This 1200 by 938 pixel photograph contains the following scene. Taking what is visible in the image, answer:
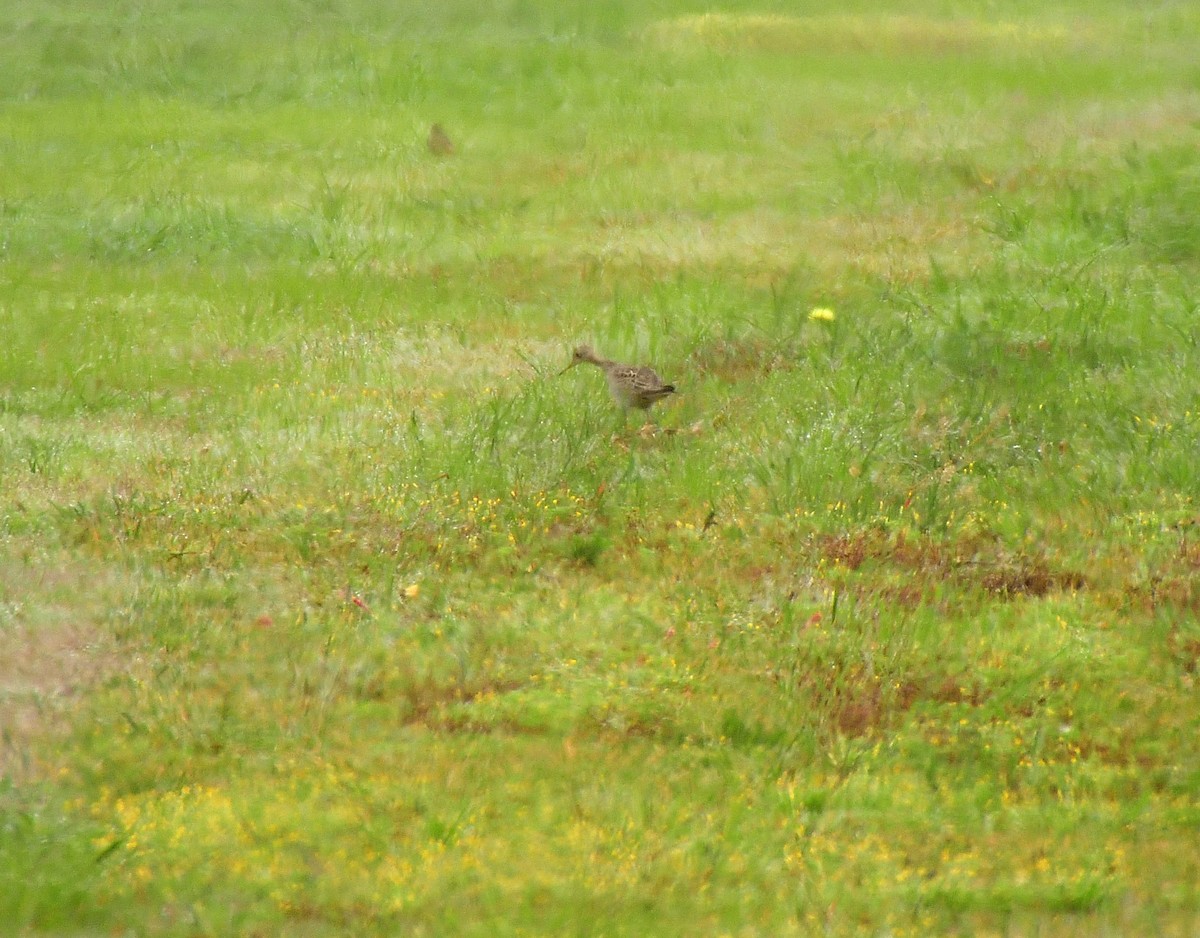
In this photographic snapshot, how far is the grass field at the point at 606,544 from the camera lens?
17.9 ft

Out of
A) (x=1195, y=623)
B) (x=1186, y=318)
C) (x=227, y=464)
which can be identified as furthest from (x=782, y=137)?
(x=1195, y=623)

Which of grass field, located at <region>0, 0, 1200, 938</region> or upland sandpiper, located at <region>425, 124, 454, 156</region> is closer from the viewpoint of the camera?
grass field, located at <region>0, 0, 1200, 938</region>

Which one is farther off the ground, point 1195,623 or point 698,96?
point 698,96

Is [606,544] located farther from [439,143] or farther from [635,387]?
[439,143]

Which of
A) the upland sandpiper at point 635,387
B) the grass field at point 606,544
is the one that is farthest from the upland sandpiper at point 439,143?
the upland sandpiper at point 635,387

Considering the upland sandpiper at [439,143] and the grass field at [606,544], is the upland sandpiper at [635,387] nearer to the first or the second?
the grass field at [606,544]

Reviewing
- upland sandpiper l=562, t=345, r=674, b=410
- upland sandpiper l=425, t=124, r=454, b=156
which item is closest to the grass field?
upland sandpiper l=562, t=345, r=674, b=410

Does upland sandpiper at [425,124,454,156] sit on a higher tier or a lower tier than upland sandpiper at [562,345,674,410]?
higher

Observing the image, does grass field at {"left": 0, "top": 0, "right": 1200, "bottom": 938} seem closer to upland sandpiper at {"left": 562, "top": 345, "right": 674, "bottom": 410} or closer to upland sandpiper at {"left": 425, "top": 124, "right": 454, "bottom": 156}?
upland sandpiper at {"left": 562, "top": 345, "right": 674, "bottom": 410}

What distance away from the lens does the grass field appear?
544cm

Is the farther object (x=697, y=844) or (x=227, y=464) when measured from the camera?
(x=227, y=464)

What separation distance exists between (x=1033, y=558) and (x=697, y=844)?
9.56ft

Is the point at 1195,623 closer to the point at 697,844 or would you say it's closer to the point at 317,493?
the point at 697,844

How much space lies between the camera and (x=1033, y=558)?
7750 mm
